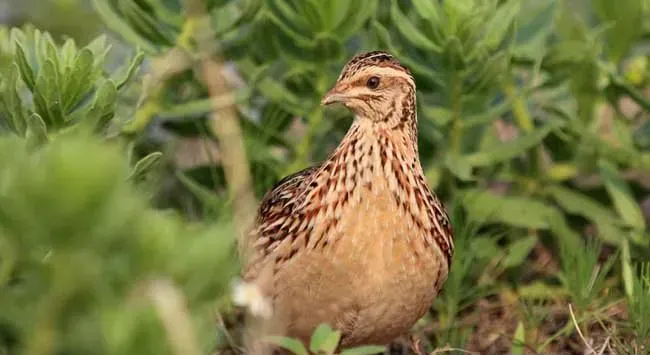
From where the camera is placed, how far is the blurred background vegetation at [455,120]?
497cm

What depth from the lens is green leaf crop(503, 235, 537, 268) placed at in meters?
5.90

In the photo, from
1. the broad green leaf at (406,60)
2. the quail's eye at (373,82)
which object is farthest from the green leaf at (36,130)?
the broad green leaf at (406,60)

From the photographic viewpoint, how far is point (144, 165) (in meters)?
4.27

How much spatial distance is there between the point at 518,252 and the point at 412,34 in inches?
40.2

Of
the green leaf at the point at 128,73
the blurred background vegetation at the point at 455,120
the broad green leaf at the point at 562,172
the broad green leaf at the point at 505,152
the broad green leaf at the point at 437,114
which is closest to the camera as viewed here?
the green leaf at the point at 128,73

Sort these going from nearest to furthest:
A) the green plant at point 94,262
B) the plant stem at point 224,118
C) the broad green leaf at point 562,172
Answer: the green plant at point 94,262
the plant stem at point 224,118
the broad green leaf at point 562,172

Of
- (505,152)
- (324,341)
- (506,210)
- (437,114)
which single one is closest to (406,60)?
(437,114)

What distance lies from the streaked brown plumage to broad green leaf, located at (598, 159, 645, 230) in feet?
4.50

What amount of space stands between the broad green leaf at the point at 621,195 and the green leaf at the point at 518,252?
0.37 meters

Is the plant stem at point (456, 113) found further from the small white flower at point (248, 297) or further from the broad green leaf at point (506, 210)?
the small white flower at point (248, 297)

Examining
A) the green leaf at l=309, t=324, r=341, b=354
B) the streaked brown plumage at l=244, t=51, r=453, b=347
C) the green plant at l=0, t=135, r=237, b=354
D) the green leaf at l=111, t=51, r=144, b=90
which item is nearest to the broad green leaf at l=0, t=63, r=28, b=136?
the green leaf at l=111, t=51, r=144, b=90

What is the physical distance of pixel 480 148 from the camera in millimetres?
5980

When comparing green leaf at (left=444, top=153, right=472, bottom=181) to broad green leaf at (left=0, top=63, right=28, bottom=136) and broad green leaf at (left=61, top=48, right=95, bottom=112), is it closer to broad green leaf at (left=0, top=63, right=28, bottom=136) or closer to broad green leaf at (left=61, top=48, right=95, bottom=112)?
broad green leaf at (left=61, top=48, right=95, bottom=112)

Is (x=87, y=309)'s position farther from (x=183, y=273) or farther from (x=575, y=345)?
(x=575, y=345)
